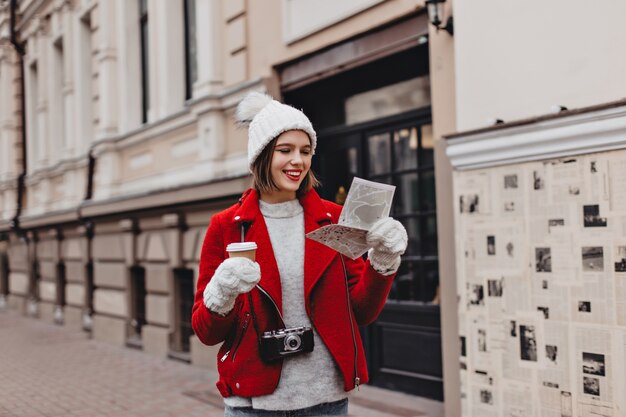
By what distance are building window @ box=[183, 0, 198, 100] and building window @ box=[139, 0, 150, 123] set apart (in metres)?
1.44

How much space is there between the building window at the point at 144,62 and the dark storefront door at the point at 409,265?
5.63m

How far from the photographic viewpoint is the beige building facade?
21.7ft

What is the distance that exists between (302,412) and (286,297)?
1.29 ft

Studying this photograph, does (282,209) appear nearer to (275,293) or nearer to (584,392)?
(275,293)

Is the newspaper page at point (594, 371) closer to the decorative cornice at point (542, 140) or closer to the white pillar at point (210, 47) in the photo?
the decorative cornice at point (542, 140)

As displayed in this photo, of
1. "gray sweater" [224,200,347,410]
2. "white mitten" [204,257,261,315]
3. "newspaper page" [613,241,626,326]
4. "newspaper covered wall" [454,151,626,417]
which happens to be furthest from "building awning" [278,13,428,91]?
"white mitten" [204,257,261,315]

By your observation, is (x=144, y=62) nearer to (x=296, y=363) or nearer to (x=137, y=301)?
(x=137, y=301)

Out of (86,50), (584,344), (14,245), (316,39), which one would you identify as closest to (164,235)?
(316,39)

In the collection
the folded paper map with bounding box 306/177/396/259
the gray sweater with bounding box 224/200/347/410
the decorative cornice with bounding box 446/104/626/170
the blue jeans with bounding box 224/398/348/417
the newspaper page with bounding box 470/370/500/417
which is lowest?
the newspaper page with bounding box 470/370/500/417

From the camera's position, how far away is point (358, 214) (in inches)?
89.7

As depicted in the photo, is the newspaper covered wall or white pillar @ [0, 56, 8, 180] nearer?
A: the newspaper covered wall

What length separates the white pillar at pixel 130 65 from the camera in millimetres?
11867

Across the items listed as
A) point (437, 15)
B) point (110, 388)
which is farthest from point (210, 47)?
point (110, 388)

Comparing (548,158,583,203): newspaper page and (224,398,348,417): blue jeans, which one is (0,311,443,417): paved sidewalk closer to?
(548,158,583,203): newspaper page
